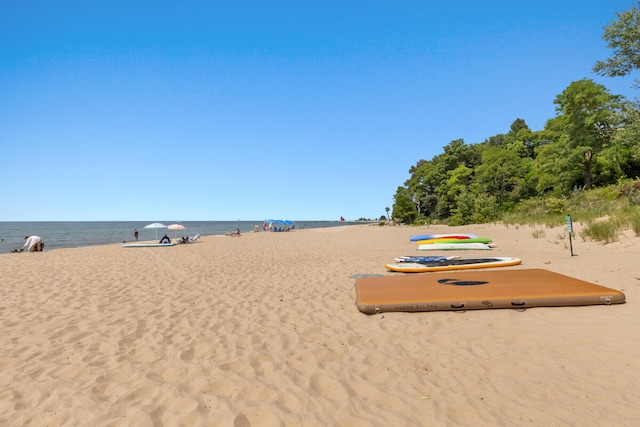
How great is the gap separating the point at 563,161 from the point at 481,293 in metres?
28.8

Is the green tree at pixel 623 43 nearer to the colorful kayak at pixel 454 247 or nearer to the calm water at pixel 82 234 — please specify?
the colorful kayak at pixel 454 247

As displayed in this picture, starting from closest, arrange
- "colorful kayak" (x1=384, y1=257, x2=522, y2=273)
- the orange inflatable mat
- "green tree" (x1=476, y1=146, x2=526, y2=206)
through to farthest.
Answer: the orange inflatable mat → "colorful kayak" (x1=384, y1=257, x2=522, y2=273) → "green tree" (x1=476, y1=146, x2=526, y2=206)

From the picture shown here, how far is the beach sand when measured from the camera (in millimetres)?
2670

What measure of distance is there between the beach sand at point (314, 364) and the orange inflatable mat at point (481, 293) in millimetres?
131

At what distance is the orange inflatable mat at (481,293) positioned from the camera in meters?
4.74

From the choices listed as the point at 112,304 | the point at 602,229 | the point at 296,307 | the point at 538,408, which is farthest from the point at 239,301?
the point at 602,229

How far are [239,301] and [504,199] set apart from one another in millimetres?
38272

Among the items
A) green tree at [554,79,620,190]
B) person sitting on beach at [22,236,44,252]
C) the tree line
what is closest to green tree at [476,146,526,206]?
the tree line

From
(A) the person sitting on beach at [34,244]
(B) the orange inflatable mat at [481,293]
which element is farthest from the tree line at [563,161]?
(A) the person sitting on beach at [34,244]

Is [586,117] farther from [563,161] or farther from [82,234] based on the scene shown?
[82,234]

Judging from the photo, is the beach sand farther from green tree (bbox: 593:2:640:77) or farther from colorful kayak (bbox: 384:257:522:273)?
green tree (bbox: 593:2:640:77)

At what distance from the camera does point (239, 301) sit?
6457 mm

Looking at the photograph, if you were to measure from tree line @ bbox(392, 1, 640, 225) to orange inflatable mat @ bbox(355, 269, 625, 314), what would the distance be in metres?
11.4

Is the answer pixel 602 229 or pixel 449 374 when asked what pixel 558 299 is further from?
pixel 602 229
